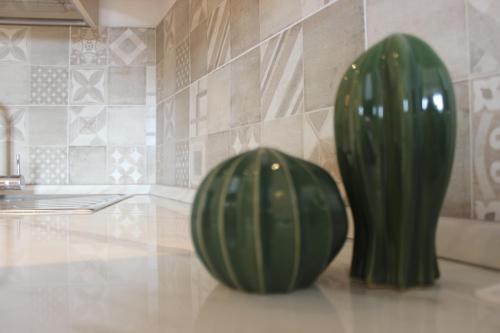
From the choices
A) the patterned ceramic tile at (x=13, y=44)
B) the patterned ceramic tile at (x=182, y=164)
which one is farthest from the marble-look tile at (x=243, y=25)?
the patterned ceramic tile at (x=13, y=44)

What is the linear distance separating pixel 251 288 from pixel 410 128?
166 millimetres

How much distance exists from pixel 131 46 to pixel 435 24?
1645 mm

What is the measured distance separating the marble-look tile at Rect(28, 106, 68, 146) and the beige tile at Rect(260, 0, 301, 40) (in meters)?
1.27

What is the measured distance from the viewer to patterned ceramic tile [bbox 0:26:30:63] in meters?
1.83

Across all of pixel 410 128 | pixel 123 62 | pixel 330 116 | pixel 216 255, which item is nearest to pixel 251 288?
pixel 216 255

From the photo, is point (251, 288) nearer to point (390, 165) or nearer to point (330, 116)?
point (390, 165)

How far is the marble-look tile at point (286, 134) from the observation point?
0.78 meters

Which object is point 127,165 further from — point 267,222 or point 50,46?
point 267,222

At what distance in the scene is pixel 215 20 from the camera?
1.20 m

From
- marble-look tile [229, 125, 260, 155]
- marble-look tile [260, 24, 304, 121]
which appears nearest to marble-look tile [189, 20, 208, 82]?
marble-look tile [229, 125, 260, 155]

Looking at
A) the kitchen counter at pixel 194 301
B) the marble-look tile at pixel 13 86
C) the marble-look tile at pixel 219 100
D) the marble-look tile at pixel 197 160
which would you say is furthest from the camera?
the marble-look tile at pixel 13 86

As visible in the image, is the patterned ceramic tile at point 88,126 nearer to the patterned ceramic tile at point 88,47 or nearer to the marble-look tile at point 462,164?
the patterned ceramic tile at point 88,47

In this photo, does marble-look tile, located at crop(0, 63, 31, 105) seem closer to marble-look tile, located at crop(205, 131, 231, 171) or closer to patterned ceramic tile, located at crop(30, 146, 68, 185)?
patterned ceramic tile, located at crop(30, 146, 68, 185)

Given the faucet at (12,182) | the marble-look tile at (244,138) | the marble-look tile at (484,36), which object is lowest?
the faucet at (12,182)
